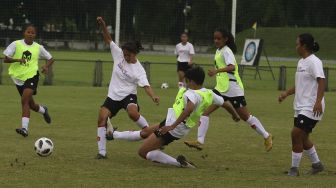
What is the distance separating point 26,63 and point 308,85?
20.5 feet

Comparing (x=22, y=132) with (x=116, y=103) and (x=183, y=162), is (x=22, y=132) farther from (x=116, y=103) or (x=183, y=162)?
(x=183, y=162)

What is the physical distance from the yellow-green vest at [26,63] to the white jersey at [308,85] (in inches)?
239

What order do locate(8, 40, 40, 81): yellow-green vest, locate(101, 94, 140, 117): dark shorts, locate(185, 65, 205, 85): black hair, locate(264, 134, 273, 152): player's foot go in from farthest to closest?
locate(8, 40, 40, 81): yellow-green vest → locate(264, 134, 273, 152): player's foot → locate(101, 94, 140, 117): dark shorts → locate(185, 65, 205, 85): black hair

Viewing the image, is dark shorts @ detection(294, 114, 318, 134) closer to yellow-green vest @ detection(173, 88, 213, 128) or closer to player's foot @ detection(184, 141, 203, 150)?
yellow-green vest @ detection(173, 88, 213, 128)

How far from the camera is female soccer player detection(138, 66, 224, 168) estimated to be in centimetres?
983

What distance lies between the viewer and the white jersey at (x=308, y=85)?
9516 mm

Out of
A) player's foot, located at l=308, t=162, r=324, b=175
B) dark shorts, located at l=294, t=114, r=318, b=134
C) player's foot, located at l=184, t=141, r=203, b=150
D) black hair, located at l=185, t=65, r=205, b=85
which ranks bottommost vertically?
player's foot, located at l=184, t=141, r=203, b=150

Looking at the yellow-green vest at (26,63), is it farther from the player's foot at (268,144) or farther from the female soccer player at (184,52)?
the female soccer player at (184,52)

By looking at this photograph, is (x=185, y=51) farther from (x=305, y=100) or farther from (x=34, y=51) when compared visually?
(x=305, y=100)

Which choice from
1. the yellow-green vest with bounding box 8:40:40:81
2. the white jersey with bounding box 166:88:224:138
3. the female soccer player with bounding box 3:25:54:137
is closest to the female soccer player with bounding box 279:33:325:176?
the white jersey with bounding box 166:88:224:138

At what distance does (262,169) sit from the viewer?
1020 centimetres

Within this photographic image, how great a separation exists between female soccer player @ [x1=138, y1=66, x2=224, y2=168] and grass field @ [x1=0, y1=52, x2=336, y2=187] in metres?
0.18

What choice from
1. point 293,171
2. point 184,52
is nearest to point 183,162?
point 293,171

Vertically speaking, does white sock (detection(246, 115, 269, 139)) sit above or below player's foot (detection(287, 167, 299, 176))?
below
